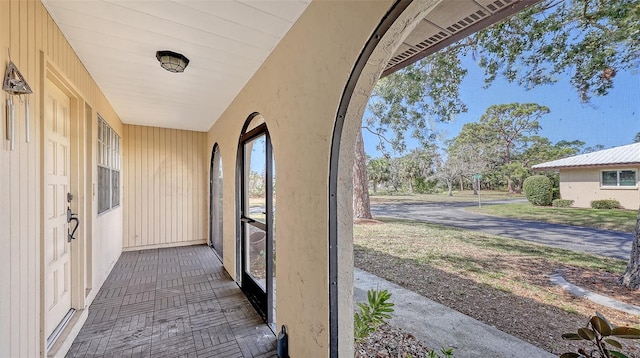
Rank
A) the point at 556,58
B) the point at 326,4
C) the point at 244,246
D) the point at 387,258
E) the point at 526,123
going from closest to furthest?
the point at 326,4, the point at 556,58, the point at 526,123, the point at 244,246, the point at 387,258

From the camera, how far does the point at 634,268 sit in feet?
5.12

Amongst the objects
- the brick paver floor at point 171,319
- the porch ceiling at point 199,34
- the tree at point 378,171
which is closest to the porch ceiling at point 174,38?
the porch ceiling at point 199,34

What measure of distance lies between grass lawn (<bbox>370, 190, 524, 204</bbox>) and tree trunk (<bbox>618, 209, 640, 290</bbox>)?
2.80 feet

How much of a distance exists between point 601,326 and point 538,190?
65.6 inches

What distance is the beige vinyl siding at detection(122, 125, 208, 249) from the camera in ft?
16.6

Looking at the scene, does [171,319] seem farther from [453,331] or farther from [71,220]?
[453,331]

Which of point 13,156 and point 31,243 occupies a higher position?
point 13,156

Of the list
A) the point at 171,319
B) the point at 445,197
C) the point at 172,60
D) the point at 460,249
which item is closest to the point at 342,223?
the point at 172,60

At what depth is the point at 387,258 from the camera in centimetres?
438

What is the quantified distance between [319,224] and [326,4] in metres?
1.32

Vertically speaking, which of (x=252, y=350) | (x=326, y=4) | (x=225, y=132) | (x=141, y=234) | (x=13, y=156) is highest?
(x=326, y=4)

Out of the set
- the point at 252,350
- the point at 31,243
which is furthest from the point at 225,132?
the point at 252,350

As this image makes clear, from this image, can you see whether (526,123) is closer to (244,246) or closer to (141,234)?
(244,246)

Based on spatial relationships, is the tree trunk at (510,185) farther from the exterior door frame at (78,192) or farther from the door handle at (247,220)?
the exterior door frame at (78,192)
